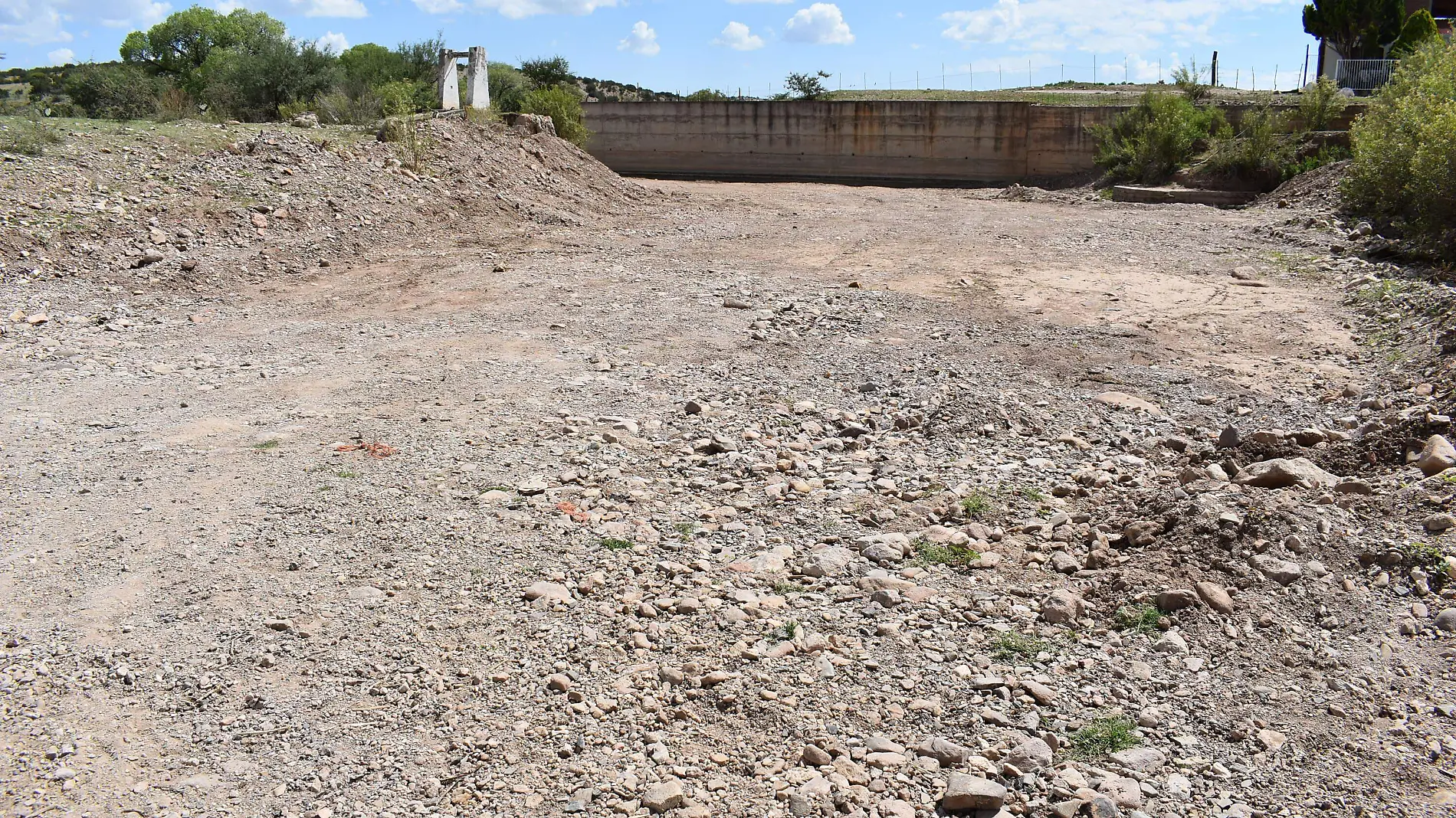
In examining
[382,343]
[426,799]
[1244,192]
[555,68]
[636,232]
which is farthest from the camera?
[555,68]

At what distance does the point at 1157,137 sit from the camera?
21.8 m

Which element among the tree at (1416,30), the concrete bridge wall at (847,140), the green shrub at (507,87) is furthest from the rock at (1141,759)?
the tree at (1416,30)

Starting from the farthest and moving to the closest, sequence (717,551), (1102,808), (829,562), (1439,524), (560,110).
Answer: (560,110), (717,551), (829,562), (1439,524), (1102,808)

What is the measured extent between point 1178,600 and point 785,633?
161cm

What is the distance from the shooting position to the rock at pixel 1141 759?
328 centimetres

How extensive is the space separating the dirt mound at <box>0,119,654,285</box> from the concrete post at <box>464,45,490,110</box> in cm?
185

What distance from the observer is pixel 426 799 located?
3.21 meters

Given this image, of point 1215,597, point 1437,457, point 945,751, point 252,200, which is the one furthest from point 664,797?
point 252,200

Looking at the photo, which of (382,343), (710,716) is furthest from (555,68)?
(710,716)

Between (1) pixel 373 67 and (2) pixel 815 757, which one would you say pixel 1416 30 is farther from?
(2) pixel 815 757

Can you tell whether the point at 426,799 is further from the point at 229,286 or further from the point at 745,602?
the point at 229,286

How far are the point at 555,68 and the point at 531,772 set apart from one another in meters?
32.5

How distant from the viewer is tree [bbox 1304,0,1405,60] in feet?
115

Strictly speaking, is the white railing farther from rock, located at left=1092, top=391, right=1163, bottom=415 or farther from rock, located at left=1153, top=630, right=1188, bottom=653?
rock, located at left=1153, top=630, right=1188, bottom=653
